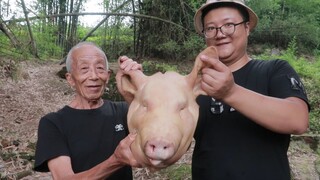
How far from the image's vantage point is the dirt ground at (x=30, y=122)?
4.87 meters

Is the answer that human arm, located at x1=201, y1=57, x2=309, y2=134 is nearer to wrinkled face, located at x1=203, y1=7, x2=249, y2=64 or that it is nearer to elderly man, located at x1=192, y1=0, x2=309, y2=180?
elderly man, located at x1=192, y1=0, x2=309, y2=180

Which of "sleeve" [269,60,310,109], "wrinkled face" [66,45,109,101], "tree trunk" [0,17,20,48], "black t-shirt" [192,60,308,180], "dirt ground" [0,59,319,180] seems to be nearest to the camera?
"sleeve" [269,60,310,109]

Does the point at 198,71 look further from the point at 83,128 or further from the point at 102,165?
the point at 83,128

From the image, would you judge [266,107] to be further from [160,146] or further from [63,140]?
[63,140]

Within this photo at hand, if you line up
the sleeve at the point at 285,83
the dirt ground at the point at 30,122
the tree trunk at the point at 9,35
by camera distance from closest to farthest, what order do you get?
the sleeve at the point at 285,83 < the dirt ground at the point at 30,122 < the tree trunk at the point at 9,35

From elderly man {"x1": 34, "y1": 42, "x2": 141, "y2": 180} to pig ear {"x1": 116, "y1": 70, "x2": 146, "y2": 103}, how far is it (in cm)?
61

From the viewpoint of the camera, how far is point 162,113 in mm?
1514

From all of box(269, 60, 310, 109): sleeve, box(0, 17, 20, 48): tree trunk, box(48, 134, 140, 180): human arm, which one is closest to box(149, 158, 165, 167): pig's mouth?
box(48, 134, 140, 180): human arm

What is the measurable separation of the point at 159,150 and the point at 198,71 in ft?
1.44

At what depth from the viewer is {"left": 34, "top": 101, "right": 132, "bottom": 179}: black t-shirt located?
2256mm

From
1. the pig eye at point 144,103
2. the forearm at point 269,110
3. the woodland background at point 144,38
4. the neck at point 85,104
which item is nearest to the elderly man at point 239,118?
the forearm at point 269,110

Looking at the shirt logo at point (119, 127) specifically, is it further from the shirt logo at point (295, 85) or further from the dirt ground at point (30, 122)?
the dirt ground at point (30, 122)

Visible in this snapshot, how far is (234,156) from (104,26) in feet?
32.9

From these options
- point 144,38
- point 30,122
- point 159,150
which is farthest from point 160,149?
point 144,38
